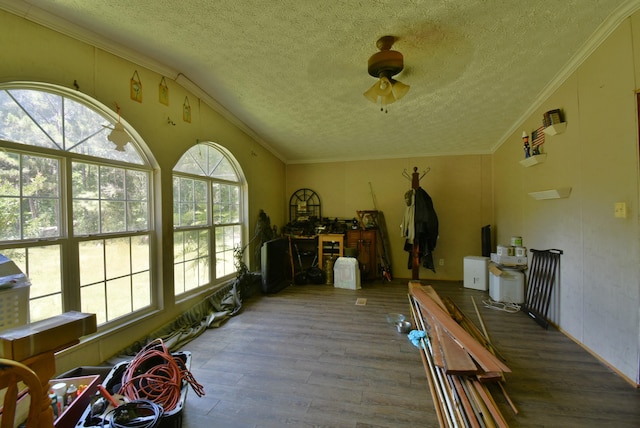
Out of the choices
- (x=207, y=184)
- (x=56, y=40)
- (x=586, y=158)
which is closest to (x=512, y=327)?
(x=586, y=158)

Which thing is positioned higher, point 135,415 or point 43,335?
point 43,335

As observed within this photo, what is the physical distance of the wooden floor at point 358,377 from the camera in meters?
1.64

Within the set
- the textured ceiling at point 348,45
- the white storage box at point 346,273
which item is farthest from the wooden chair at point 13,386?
the white storage box at point 346,273

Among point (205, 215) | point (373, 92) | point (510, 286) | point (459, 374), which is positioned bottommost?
point (459, 374)

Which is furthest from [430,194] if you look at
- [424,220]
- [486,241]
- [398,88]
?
[398,88]

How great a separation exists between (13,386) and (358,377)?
1.93 metres

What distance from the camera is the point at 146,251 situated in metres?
2.63

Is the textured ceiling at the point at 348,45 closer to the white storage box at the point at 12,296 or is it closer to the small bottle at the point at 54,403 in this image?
the white storage box at the point at 12,296

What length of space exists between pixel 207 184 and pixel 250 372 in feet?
7.98

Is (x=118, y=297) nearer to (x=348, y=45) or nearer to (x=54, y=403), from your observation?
(x=54, y=403)

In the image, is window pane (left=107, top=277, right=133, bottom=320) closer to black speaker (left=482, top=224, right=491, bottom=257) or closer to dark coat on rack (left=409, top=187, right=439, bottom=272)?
dark coat on rack (left=409, top=187, right=439, bottom=272)

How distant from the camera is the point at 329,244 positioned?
5082 mm

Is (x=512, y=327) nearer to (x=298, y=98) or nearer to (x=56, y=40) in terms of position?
(x=298, y=98)

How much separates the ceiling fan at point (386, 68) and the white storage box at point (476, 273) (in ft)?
11.0
